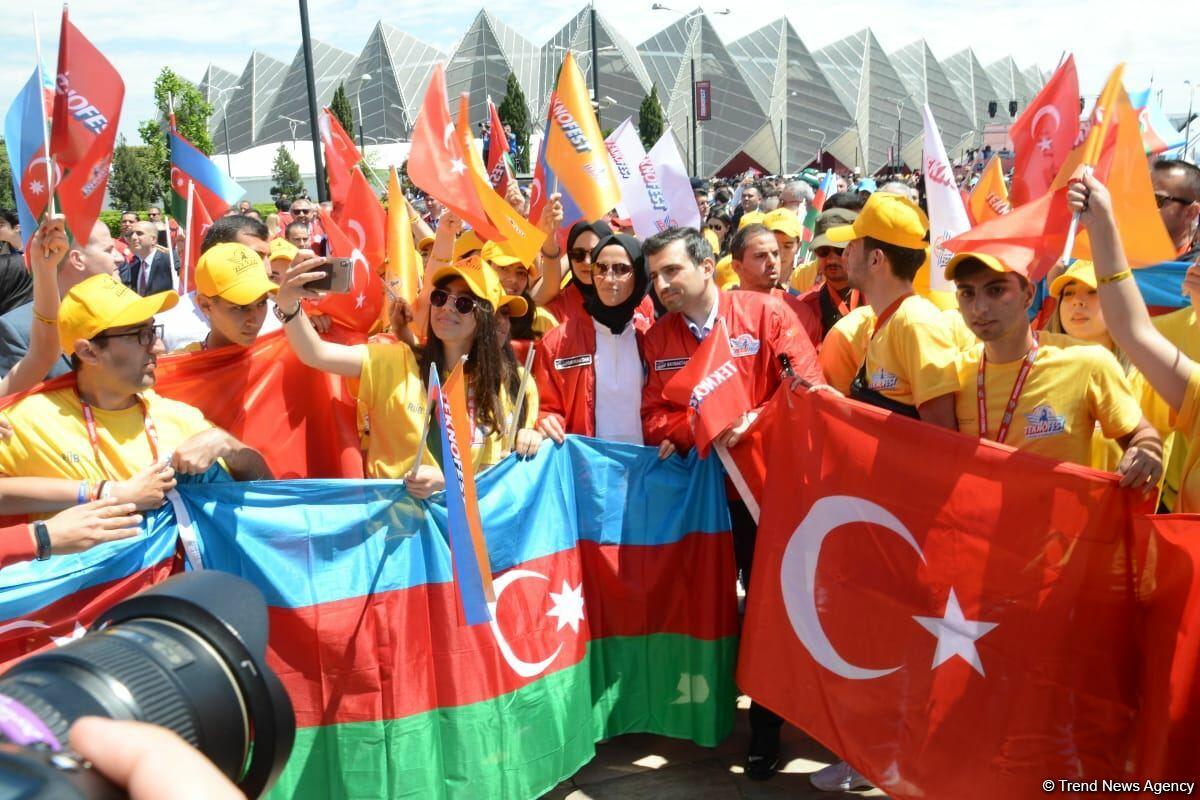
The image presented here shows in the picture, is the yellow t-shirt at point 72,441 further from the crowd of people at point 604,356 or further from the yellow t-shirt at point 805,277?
the yellow t-shirt at point 805,277

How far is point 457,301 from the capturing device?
12.5 ft

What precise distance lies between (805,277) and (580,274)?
2748 mm

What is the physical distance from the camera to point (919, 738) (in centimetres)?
334

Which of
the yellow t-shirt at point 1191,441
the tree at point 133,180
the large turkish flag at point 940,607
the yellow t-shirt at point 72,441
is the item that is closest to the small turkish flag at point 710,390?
the large turkish flag at point 940,607

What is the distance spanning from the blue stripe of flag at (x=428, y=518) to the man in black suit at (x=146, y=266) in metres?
6.29

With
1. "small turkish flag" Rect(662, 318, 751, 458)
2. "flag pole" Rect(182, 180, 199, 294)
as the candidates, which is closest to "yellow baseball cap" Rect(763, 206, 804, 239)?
"small turkish flag" Rect(662, 318, 751, 458)

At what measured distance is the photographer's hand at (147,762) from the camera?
3.65 feet

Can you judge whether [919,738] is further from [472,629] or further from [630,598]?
[472,629]

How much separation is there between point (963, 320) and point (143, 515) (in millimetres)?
2713

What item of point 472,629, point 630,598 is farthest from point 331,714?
point 630,598

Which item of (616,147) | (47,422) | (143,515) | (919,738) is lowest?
(919,738)

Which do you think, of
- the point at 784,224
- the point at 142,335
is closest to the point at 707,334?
the point at 142,335

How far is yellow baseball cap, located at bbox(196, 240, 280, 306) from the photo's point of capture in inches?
148

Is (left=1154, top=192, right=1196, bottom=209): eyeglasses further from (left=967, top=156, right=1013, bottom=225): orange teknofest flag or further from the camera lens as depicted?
the camera lens
